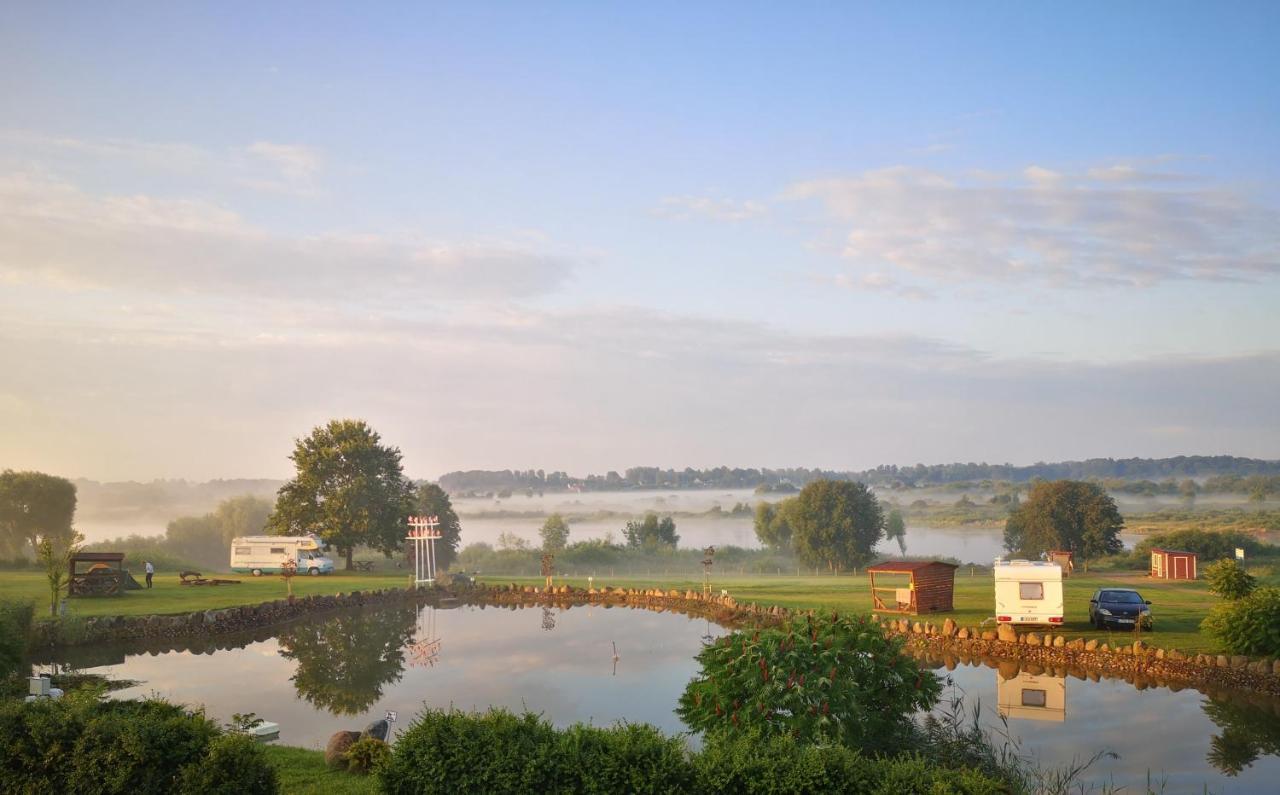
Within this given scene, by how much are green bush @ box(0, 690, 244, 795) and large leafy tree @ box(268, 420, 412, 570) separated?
176ft

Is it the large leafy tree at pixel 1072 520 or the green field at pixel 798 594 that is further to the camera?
the large leafy tree at pixel 1072 520

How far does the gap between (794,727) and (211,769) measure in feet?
26.2

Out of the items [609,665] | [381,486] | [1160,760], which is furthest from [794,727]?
[381,486]

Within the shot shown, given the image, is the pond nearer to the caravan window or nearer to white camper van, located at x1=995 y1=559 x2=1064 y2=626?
the caravan window

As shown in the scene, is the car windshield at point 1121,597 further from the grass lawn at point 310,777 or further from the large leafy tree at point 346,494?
the large leafy tree at point 346,494

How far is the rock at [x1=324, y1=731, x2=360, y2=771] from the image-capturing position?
53.5ft

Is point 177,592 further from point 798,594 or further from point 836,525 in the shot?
point 836,525

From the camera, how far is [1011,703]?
2414cm

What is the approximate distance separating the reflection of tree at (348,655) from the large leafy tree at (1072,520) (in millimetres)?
49494

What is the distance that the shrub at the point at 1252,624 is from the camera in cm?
2709

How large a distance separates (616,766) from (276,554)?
54953 mm

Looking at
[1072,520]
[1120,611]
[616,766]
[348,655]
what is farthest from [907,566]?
[1072,520]

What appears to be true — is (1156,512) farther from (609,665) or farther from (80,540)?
(80,540)

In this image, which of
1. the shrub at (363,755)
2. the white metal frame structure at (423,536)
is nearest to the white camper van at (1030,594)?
the shrub at (363,755)
